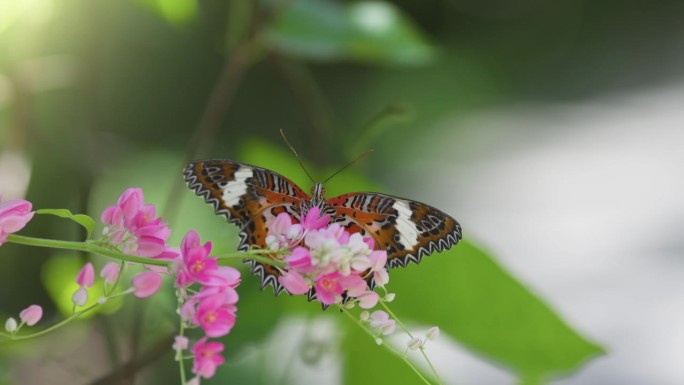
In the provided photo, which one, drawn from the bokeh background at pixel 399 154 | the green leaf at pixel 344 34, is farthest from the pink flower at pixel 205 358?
the green leaf at pixel 344 34

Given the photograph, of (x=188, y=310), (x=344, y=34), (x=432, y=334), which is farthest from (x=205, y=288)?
(x=344, y=34)

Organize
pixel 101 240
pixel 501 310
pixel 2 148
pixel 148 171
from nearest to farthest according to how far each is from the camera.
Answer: pixel 101 240 < pixel 501 310 < pixel 2 148 < pixel 148 171

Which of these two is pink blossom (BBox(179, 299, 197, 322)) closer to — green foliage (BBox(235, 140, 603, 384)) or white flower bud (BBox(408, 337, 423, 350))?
white flower bud (BBox(408, 337, 423, 350))

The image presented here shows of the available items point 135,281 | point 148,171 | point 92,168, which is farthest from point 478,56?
point 135,281

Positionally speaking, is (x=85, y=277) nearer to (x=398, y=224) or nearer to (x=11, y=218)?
(x=11, y=218)

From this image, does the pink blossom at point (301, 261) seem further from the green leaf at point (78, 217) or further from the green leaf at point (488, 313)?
the green leaf at point (488, 313)

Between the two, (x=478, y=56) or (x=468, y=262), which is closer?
(x=468, y=262)

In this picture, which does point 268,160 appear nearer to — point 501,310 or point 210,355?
point 501,310

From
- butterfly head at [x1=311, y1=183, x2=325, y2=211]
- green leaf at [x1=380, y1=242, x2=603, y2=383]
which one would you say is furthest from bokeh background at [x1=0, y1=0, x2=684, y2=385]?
butterfly head at [x1=311, y1=183, x2=325, y2=211]
